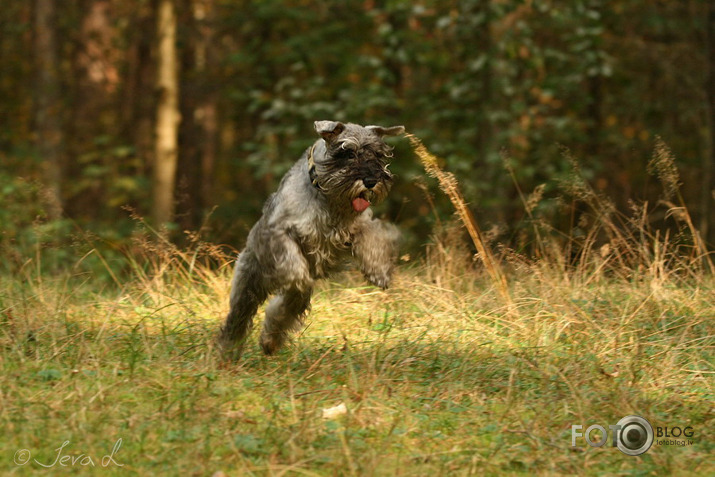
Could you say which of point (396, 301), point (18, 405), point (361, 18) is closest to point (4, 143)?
point (361, 18)

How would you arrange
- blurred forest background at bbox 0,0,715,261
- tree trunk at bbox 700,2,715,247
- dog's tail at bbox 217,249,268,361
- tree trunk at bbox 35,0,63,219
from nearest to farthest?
1. dog's tail at bbox 217,249,268,361
2. tree trunk at bbox 700,2,715,247
3. blurred forest background at bbox 0,0,715,261
4. tree trunk at bbox 35,0,63,219

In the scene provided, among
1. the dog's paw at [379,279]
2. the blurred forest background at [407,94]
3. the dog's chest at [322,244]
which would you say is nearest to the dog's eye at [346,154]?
the dog's chest at [322,244]

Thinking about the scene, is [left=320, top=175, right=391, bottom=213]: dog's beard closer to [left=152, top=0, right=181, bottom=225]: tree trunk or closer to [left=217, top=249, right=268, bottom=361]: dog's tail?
[left=217, top=249, right=268, bottom=361]: dog's tail

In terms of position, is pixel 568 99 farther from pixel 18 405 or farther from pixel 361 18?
pixel 18 405

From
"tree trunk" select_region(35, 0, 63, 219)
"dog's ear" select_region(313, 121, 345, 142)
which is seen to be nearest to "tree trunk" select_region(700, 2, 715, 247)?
"dog's ear" select_region(313, 121, 345, 142)

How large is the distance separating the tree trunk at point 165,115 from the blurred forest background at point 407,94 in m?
0.02

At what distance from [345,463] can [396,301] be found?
2913 millimetres

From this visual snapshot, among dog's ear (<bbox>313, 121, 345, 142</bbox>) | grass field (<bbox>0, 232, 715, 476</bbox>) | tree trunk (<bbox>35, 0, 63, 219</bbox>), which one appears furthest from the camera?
tree trunk (<bbox>35, 0, 63, 219</bbox>)

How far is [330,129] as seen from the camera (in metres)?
A: 5.52

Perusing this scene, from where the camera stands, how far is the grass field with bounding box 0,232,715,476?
4.09 m

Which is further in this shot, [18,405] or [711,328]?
[711,328]

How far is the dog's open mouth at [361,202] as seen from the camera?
5312 millimetres

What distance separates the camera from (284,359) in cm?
569

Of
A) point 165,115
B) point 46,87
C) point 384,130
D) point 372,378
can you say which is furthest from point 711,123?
point 46,87
